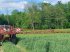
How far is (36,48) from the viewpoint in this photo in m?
11.1

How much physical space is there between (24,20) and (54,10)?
6.38 meters

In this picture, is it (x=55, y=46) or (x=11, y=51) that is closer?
(x=55, y=46)

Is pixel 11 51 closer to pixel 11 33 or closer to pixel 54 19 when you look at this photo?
pixel 11 33

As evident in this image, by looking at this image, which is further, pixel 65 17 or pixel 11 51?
pixel 65 17

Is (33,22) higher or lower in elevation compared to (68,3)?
lower

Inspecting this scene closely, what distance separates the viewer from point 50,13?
51.5 meters

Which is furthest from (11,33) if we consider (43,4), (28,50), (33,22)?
(43,4)

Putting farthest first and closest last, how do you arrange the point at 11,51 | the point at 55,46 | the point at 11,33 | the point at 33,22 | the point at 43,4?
the point at 43,4, the point at 33,22, the point at 11,33, the point at 11,51, the point at 55,46

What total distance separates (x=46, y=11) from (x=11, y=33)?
111ft

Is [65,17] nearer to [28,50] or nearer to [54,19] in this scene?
[54,19]

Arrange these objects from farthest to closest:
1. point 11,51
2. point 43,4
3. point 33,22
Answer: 1. point 43,4
2. point 33,22
3. point 11,51

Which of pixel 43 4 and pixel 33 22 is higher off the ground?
pixel 43 4

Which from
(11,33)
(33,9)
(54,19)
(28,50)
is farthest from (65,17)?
(28,50)

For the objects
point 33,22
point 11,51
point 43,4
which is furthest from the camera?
point 43,4
